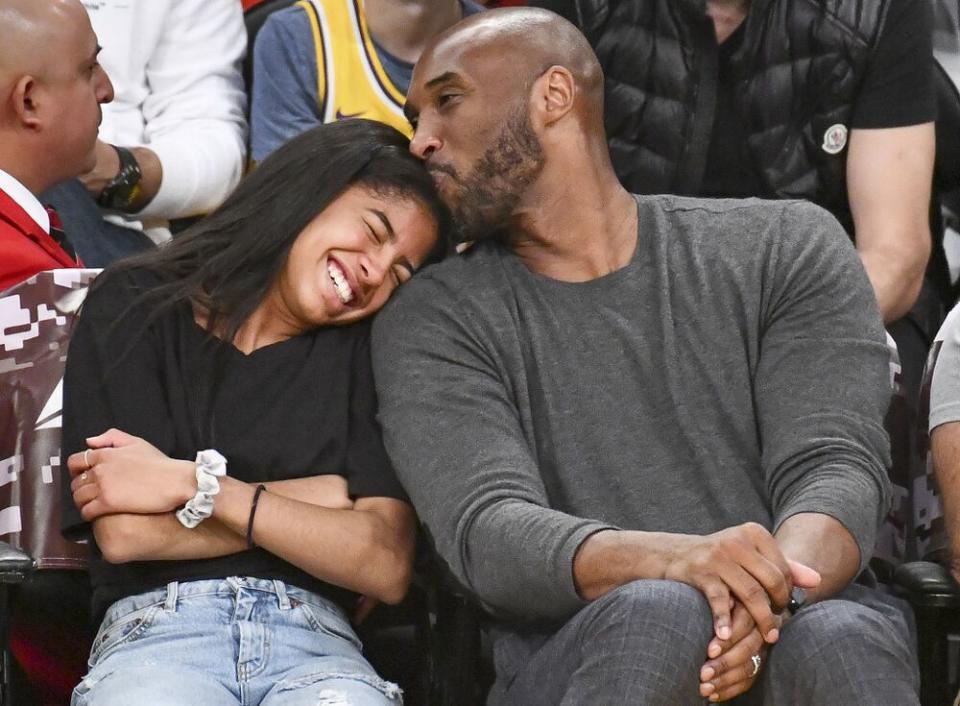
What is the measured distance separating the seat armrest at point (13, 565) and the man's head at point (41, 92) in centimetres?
95

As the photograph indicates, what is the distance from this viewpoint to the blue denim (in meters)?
1.91

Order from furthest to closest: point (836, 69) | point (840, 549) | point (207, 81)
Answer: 1. point (207, 81)
2. point (836, 69)
3. point (840, 549)

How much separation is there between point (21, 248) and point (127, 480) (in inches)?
25.4

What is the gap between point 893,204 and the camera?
2920 mm

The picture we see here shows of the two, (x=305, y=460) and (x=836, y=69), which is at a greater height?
(x=836, y=69)

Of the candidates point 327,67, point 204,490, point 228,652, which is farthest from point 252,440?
point 327,67

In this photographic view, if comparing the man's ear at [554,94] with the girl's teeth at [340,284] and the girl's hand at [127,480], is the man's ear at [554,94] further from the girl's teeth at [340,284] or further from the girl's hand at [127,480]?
the girl's hand at [127,480]

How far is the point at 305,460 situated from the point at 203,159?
3.76ft

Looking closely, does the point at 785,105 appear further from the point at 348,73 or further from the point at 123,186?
the point at 123,186

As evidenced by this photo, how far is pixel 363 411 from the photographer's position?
2.27m

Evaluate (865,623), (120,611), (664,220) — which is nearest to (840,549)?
(865,623)

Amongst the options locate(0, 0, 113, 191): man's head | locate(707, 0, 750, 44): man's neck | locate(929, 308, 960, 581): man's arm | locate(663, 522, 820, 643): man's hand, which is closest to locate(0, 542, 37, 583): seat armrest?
locate(663, 522, 820, 643): man's hand

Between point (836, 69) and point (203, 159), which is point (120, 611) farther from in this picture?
point (836, 69)

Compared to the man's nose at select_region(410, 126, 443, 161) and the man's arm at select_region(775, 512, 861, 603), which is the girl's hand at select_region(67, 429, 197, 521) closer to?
the man's nose at select_region(410, 126, 443, 161)
